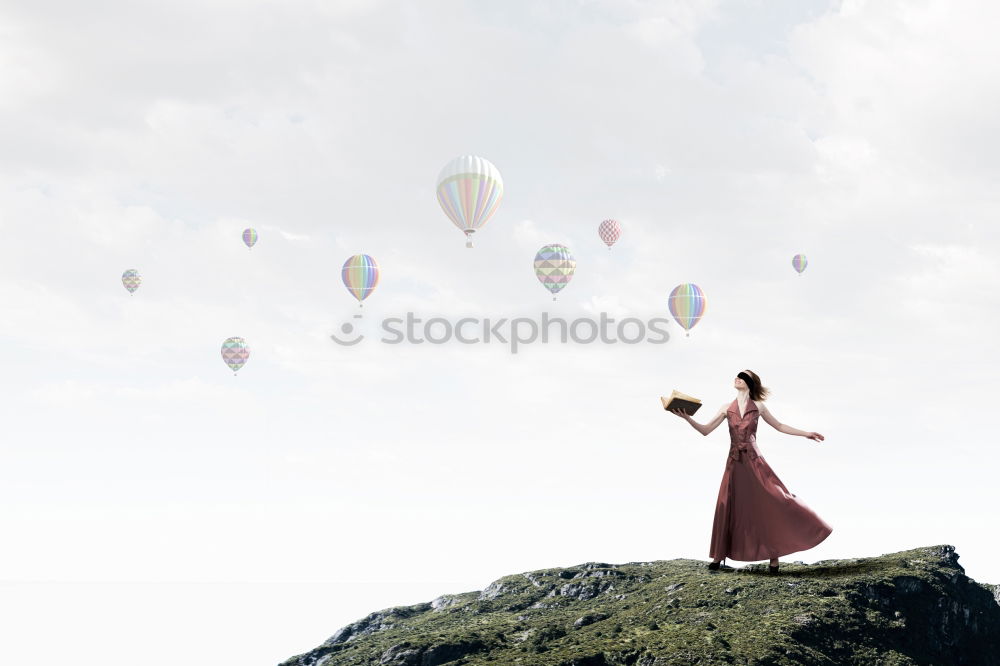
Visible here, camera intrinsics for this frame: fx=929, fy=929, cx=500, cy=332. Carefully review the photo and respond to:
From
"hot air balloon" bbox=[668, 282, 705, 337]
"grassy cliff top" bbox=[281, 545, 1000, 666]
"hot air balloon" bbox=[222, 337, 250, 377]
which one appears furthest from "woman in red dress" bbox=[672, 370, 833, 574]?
"grassy cliff top" bbox=[281, 545, 1000, 666]

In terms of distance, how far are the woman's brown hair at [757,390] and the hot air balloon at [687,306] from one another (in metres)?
87.2

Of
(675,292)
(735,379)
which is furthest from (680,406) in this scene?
(675,292)

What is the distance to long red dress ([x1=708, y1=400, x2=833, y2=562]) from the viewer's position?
885 inches

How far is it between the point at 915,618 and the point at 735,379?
188 metres

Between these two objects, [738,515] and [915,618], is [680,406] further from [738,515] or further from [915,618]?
[915,618]

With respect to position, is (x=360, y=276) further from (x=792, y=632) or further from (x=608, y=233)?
(x=792, y=632)

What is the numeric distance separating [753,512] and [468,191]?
77.0 meters

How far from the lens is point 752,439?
22.9 meters

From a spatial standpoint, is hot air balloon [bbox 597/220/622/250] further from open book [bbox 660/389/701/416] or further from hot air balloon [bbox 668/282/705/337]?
open book [bbox 660/389/701/416]

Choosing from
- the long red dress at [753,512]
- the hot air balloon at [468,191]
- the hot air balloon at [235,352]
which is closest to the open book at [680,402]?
the long red dress at [753,512]

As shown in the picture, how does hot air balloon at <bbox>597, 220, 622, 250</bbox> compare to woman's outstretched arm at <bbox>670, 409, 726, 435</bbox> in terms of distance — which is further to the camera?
hot air balloon at <bbox>597, 220, 622, 250</bbox>

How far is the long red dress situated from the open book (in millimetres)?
1682

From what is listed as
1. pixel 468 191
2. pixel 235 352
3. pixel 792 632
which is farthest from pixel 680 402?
pixel 792 632

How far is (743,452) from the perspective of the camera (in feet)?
75.5
